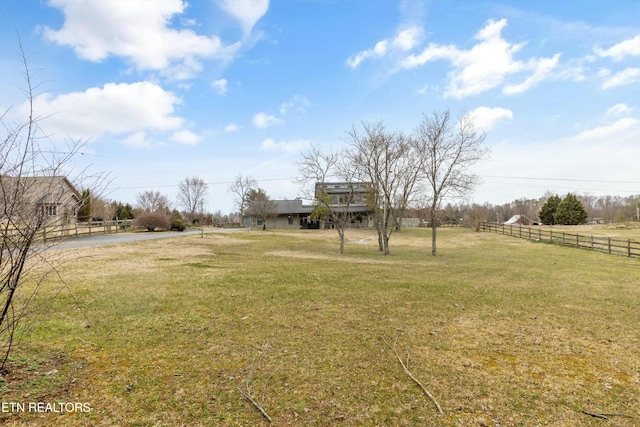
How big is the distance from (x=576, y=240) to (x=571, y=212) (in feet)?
122

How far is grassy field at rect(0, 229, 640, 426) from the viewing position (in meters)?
2.97

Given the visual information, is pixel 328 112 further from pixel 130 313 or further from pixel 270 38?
pixel 130 313

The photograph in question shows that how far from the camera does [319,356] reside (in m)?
4.23

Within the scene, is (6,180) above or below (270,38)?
below

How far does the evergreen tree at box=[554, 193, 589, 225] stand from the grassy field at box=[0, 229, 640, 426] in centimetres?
5616

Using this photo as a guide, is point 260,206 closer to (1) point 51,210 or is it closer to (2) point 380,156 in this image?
(2) point 380,156

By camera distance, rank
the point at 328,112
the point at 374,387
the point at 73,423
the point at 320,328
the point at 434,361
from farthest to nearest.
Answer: the point at 328,112 < the point at 320,328 < the point at 434,361 < the point at 374,387 < the point at 73,423

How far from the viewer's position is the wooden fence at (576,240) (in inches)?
773

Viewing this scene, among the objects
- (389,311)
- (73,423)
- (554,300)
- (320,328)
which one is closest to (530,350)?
(389,311)

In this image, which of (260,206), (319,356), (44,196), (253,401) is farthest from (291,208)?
(253,401)

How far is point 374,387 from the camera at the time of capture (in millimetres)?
3457

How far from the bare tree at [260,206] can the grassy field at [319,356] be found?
3909 centimetres

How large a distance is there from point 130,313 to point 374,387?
4816 mm

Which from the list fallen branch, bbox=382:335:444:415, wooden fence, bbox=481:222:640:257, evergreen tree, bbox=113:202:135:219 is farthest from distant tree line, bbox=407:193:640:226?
fallen branch, bbox=382:335:444:415
